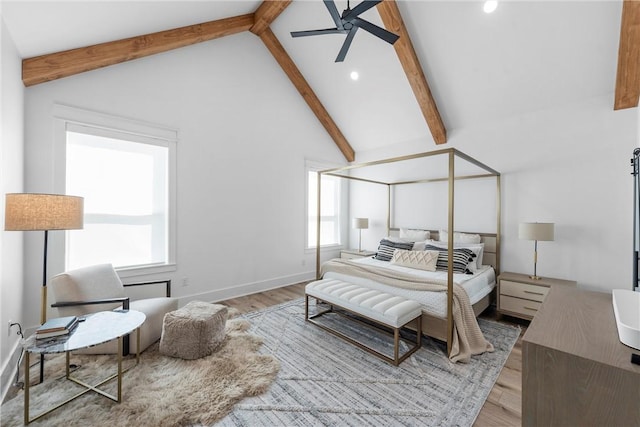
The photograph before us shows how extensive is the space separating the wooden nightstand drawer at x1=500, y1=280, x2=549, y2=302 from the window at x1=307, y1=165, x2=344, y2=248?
3.16 m

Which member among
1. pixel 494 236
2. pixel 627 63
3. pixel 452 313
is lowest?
pixel 452 313

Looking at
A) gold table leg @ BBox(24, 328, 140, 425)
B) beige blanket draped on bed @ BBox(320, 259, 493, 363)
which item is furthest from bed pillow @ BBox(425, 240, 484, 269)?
gold table leg @ BBox(24, 328, 140, 425)

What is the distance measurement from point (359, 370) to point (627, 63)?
408cm

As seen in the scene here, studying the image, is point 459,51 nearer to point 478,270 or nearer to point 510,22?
point 510,22

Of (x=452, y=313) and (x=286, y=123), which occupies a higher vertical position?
(x=286, y=123)

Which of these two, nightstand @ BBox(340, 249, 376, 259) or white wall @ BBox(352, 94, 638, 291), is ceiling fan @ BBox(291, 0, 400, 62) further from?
nightstand @ BBox(340, 249, 376, 259)

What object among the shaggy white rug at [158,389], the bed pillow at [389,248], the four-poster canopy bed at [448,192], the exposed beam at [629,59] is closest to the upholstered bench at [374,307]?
the four-poster canopy bed at [448,192]

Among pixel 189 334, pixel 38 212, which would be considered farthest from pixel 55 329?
pixel 189 334

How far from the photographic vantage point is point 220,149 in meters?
3.92

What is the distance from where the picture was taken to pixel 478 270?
3.52 meters

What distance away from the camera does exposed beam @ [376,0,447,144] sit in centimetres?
319

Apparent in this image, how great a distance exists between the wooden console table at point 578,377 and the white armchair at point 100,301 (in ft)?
9.26

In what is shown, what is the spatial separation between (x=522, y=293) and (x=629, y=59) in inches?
105

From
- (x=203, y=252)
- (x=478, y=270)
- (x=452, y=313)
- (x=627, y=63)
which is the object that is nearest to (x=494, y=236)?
(x=478, y=270)
